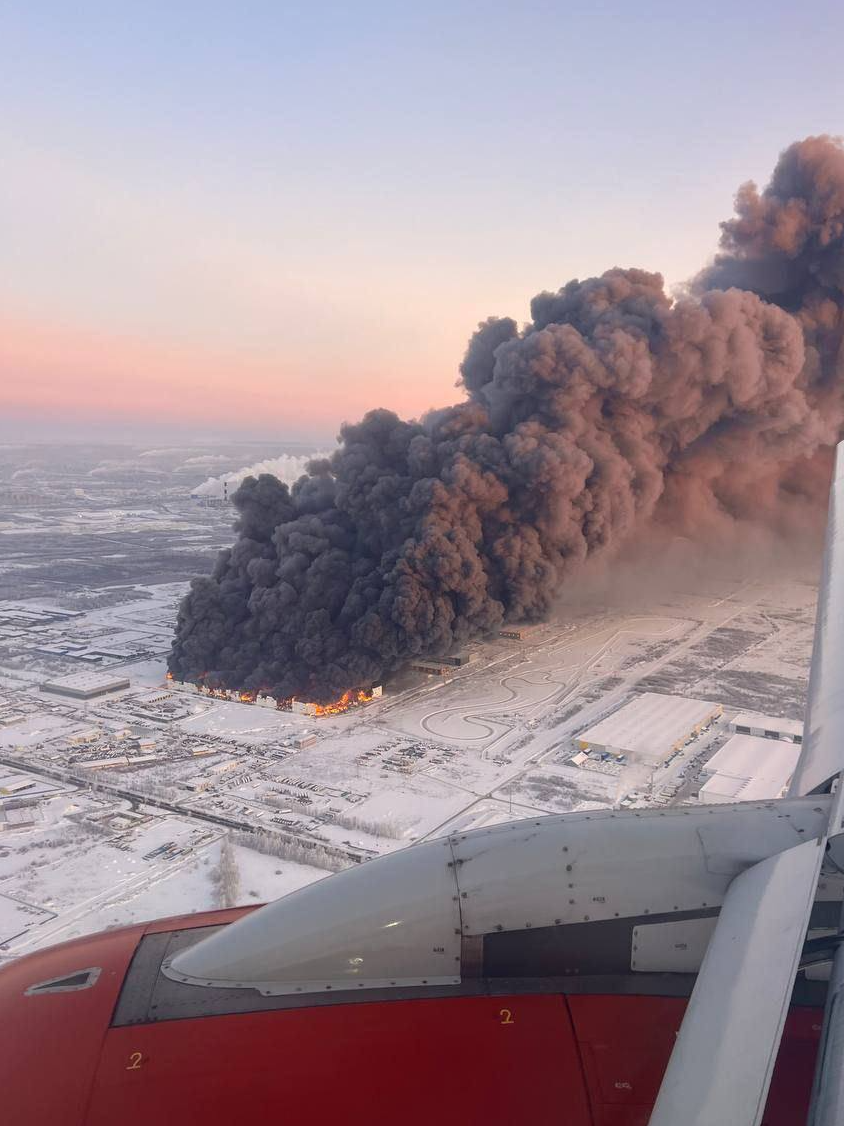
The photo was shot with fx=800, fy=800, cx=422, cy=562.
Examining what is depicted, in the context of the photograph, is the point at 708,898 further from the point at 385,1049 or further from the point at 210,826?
the point at 210,826

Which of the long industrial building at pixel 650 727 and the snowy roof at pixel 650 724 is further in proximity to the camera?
the snowy roof at pixel 650 724

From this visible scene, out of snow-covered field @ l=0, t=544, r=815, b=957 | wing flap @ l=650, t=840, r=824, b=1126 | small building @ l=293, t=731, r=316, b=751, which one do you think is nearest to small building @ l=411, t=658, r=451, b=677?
snow-covered field @ l=0, t=544, r=815, b=957

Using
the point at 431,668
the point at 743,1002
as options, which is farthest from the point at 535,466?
the point at 743,1002

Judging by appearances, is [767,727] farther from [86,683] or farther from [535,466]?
[86,683]

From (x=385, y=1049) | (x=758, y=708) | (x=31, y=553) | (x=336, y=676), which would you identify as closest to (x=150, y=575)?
(x=31, y=553)

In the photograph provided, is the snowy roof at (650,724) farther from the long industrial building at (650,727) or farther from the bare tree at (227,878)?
the bare tree at (227,878)

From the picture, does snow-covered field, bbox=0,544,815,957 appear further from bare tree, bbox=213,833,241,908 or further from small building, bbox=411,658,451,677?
small building, bbox=411,658,451,677

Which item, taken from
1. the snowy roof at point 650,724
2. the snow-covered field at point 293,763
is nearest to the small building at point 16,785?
the snow-covered field at point 293,763
